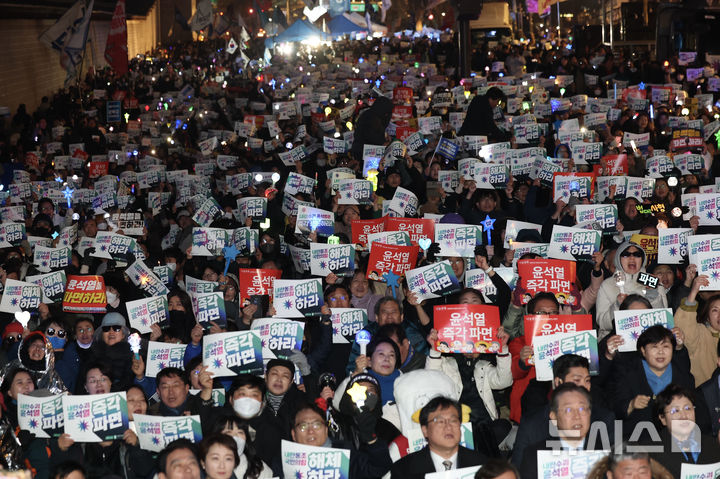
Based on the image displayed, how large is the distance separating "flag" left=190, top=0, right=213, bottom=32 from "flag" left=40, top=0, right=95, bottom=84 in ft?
53.8

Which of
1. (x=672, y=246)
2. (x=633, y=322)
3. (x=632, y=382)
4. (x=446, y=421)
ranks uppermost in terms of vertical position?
(x=672, y=246)

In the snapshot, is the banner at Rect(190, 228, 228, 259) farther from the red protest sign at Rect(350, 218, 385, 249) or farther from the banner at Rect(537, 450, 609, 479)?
the banner at Rect(537, 450, 609, 479)

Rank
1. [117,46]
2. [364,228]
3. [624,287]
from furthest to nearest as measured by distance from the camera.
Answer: [117,46], [364,228], [624,287]

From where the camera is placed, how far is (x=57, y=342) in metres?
8.84

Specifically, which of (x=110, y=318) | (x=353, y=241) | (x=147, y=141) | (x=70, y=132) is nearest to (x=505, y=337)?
(x=110, y=318)

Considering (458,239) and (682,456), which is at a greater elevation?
(458,239)

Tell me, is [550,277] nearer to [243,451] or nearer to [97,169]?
[243,451]

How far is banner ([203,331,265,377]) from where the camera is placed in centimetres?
748

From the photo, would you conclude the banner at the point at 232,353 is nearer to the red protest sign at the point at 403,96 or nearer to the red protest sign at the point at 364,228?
the red protest sign at the point at 364,228

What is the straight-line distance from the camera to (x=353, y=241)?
37.6 feet

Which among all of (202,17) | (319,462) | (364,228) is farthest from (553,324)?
(202,17)

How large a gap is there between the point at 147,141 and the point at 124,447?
13.9m

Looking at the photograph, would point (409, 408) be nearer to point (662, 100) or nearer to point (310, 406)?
point (310, 406)

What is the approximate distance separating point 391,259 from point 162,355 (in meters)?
2.51
